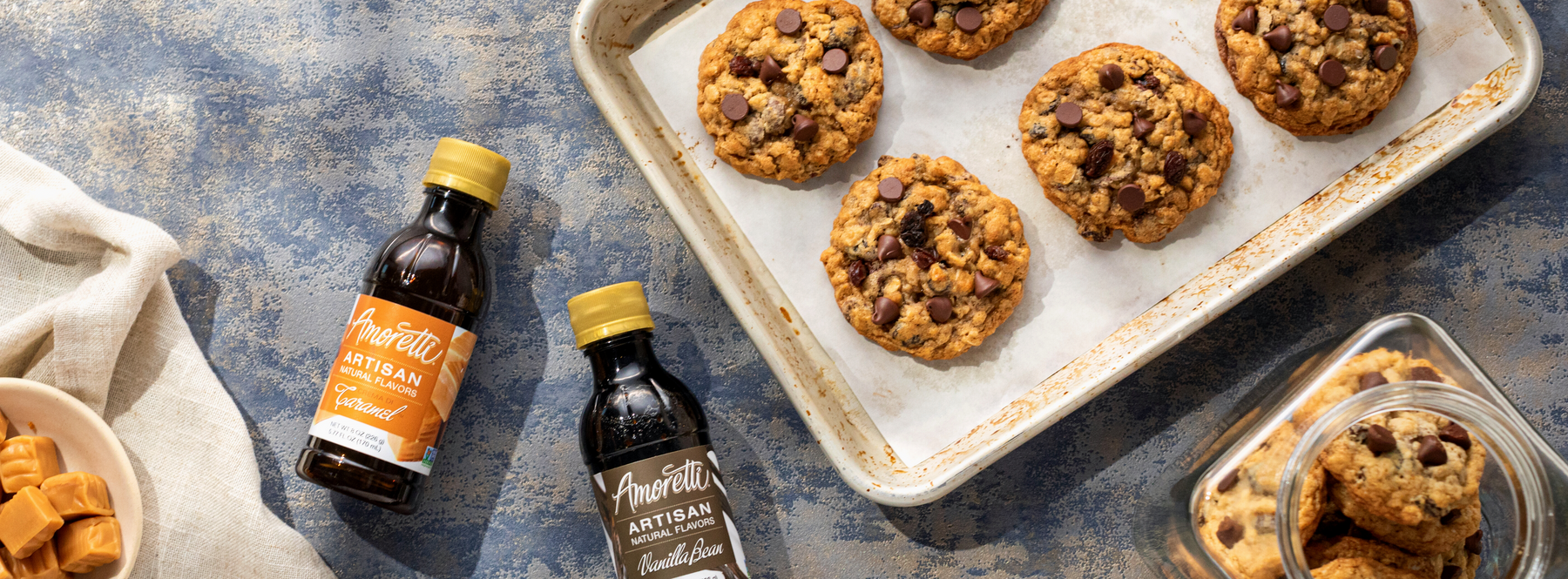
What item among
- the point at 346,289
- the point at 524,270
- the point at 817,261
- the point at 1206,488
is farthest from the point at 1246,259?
the point at 346,289

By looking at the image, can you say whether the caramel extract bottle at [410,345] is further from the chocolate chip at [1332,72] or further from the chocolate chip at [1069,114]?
the chocolate chip at [1332,72]

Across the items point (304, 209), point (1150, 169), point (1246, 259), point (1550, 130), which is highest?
point (304, 209)

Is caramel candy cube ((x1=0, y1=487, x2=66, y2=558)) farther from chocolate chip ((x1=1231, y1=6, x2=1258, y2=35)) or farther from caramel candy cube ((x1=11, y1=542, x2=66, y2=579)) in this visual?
chocolate chip ((x1=1231, y1=6, x2=1258, y2=35))

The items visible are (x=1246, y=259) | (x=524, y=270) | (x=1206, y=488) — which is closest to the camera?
(x=1206, y=488)

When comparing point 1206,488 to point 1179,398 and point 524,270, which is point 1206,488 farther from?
point 524,270

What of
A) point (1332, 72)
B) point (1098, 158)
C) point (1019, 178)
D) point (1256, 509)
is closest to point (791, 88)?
point (1019, 178)

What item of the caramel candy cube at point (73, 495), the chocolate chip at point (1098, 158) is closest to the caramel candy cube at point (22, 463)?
the caramel candy cube at point (73, 495)

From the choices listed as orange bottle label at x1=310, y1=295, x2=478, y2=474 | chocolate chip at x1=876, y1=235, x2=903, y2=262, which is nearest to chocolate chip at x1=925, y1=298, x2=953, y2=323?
A: chocolate chip at x1=876, y1=235, x2=903, y2=262

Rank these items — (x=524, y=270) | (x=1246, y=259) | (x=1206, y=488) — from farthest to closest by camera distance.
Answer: (x=524, y=270)
(x=1246, y=259)
(x=1206, y=488)
